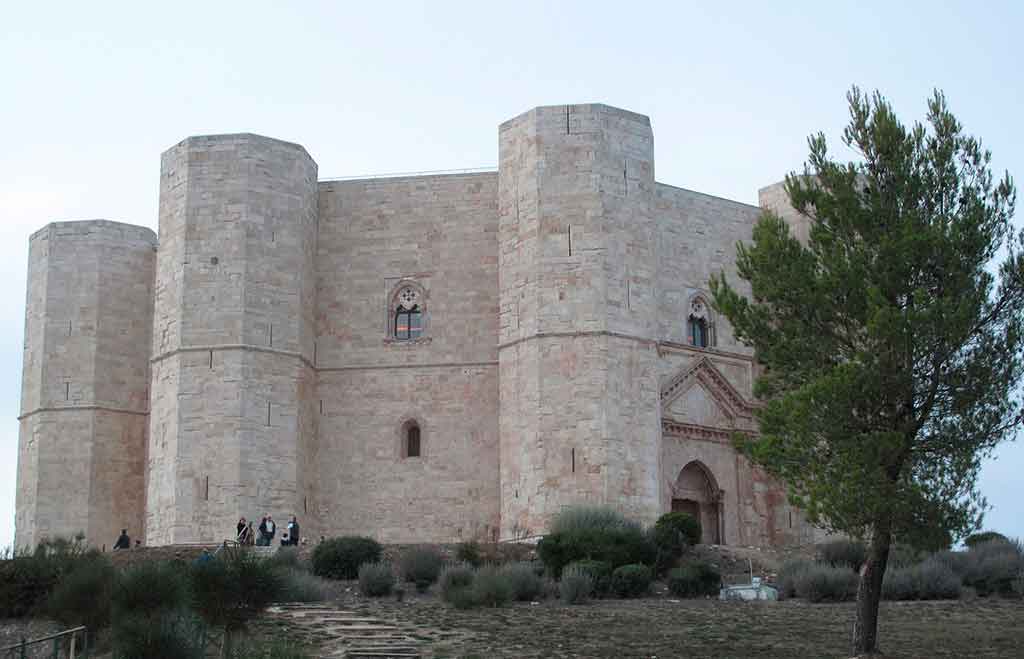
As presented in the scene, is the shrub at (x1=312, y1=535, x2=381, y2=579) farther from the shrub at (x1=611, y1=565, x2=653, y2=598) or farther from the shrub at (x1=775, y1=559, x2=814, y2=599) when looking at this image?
the shrub at (x1=775, y1=559, x2=814, y2=599)

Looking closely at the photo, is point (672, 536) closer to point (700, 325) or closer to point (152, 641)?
point (700, 325)

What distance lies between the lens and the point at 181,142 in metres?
32.0

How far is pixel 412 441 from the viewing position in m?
32.5

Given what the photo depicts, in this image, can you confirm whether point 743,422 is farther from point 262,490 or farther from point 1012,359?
point 1012,359

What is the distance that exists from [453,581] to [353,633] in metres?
3.90

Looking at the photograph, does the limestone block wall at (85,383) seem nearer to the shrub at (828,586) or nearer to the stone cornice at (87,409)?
the stone cornice at (87,409)

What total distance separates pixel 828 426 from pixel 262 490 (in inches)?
628

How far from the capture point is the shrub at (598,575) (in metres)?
23.2

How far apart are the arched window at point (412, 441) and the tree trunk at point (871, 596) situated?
656 inches

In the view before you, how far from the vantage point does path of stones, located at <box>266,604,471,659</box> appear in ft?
54.5

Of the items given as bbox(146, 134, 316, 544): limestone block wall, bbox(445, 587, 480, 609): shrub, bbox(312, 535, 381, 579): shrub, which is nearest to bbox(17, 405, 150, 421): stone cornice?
bbox(146, 134, 316, 544): limestone block wall

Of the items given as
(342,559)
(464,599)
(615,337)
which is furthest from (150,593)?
(615,337)

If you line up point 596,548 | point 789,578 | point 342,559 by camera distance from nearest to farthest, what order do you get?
point 789,578 < point 342,559 < point 596,548

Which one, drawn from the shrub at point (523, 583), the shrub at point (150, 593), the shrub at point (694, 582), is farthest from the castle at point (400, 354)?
the shrub at point (150, 593)
